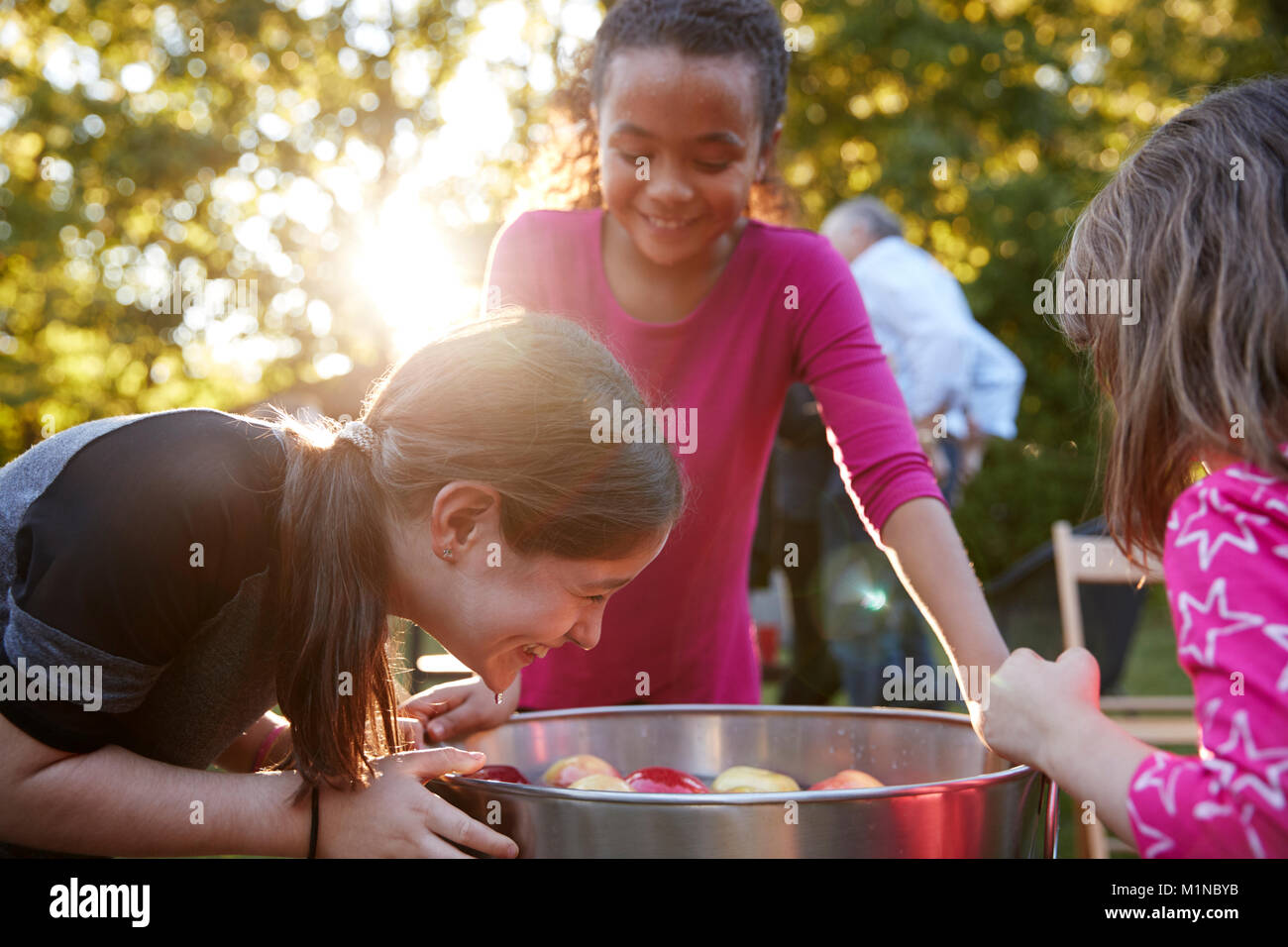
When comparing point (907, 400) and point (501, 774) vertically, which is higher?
point (907, 400)

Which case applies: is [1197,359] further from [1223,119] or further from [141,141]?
[141,141]

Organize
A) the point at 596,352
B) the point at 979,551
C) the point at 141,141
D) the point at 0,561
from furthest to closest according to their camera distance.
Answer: the point at 141,141 → the point at 979,551 → the point at 596,352 → the point at 0,561

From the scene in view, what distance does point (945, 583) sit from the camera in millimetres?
1390

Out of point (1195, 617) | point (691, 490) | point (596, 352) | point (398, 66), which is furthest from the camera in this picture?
point (398, 66)

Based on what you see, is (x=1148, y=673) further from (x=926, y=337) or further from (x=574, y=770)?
(x=574, y=770)

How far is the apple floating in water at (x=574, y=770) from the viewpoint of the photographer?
1306 millimetres

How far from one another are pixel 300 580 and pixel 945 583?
76 cm

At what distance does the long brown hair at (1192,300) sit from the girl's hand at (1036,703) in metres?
0.18

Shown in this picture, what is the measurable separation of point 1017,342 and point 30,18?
39.1ft

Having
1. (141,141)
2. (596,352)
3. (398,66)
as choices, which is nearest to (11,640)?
(596,352)

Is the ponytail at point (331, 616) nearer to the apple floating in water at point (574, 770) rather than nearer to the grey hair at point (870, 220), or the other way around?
the apple floating in water at point (574, 770)

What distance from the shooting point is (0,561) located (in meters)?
1.17

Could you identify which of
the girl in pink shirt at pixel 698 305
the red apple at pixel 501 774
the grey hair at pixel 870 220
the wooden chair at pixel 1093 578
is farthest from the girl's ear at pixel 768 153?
the grey hair at pixel 870 220
